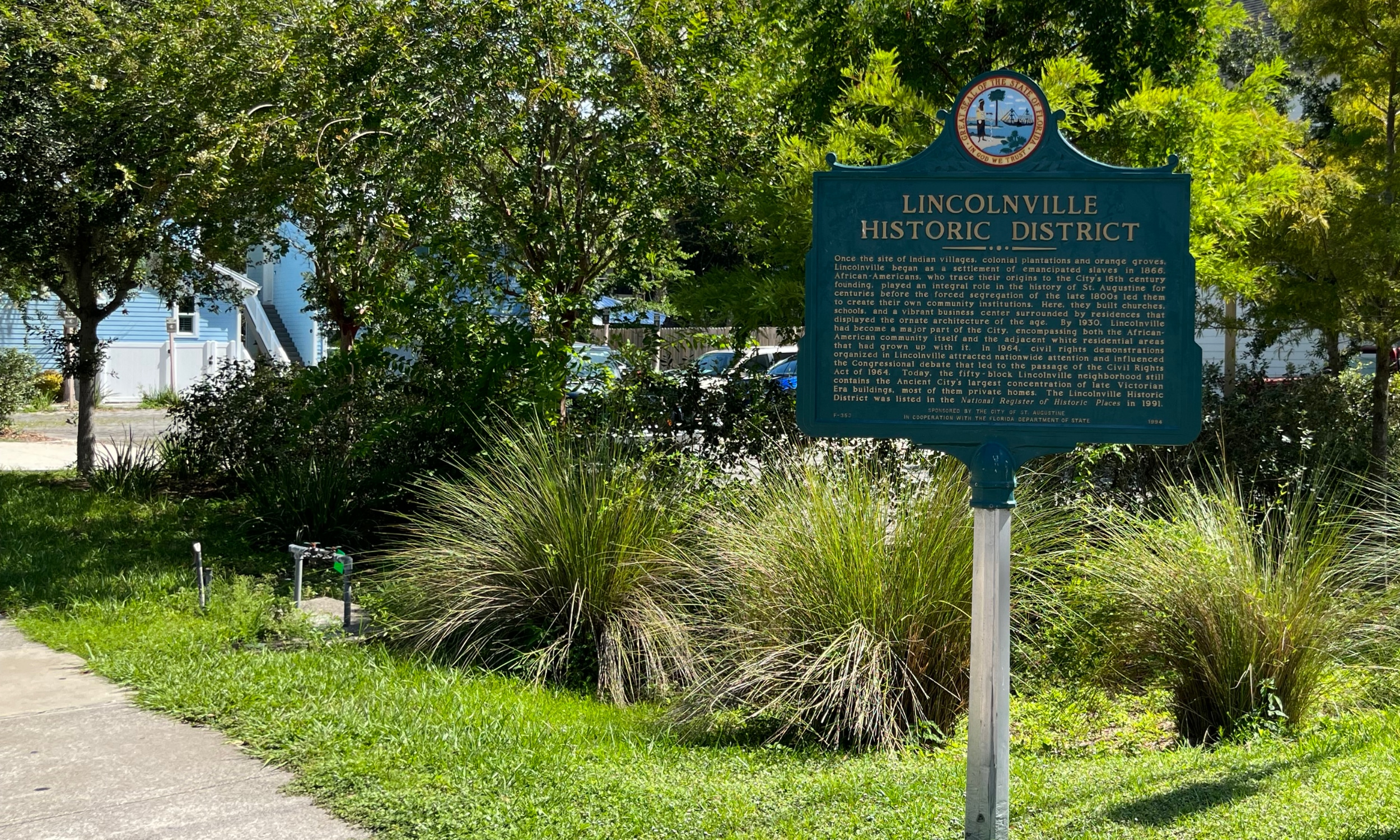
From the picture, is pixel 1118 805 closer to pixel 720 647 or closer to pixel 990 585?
pixel 990 585

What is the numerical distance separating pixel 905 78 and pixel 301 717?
6469mm

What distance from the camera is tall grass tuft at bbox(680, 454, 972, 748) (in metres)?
5.74

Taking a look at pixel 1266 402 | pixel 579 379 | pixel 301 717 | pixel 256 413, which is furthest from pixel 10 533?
pixel 1266 402

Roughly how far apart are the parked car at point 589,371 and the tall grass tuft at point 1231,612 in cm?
424

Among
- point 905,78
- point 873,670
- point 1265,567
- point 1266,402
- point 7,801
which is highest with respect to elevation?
point 905,78

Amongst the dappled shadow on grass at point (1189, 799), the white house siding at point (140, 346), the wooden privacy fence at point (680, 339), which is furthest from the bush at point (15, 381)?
the dappled shadow on grass at point (1189, 799)

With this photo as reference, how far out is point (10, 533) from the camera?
10.8 meters

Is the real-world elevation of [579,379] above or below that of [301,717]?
above

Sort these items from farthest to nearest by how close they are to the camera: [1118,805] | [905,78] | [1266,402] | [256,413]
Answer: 1. [256,413]
2. [1266,402]
3. [905,78]
4. [1118,805]

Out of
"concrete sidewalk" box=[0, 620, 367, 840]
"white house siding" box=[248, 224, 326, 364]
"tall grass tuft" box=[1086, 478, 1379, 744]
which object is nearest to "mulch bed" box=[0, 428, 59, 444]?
"white house siding" box=[248, 224, 326, 364]

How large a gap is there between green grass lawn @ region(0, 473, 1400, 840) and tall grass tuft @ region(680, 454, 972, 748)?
0.23 meters

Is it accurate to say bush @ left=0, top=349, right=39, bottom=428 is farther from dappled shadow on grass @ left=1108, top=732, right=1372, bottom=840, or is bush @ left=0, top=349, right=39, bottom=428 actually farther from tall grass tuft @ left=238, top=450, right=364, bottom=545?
dappled shadow on grass @ left=1108, top=732, right=1372, bottom=840

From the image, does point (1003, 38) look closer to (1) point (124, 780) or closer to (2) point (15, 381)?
(1) point (124, 780)

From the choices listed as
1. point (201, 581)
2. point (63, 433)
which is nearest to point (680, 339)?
point (201, 581)
